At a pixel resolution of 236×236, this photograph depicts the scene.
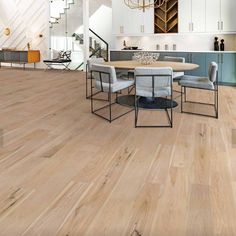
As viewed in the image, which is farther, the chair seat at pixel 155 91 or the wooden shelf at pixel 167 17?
the wooden shelf at pixel 167 17

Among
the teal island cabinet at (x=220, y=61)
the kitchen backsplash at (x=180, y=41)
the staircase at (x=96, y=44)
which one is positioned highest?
the staircase at (x=96, y=44)

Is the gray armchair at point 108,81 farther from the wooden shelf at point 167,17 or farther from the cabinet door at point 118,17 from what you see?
the cabinet door at point 118,17

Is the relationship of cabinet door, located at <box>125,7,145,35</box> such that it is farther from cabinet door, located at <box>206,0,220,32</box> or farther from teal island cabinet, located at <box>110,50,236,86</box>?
cabinet door, located at <box>206,0,220,32</box>

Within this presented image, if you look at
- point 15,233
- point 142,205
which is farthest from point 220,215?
point 15,233

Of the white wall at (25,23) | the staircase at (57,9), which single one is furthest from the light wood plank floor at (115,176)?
the staircase at (57,9)

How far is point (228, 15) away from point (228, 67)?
1304 mm

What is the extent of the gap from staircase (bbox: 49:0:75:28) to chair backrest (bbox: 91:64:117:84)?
7853 mm

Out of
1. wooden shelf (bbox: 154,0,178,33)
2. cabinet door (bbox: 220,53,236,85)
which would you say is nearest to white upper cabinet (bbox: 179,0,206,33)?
wooden shelf (bbox: 154,0,178,33)

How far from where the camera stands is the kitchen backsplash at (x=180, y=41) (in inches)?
331

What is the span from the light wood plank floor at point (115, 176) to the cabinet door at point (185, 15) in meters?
4.25

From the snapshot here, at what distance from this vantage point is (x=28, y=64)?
12562 mm

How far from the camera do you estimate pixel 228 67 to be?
309 inches

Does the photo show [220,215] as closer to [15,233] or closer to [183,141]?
[15,233]

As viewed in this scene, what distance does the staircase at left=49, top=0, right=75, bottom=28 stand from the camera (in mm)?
12016
